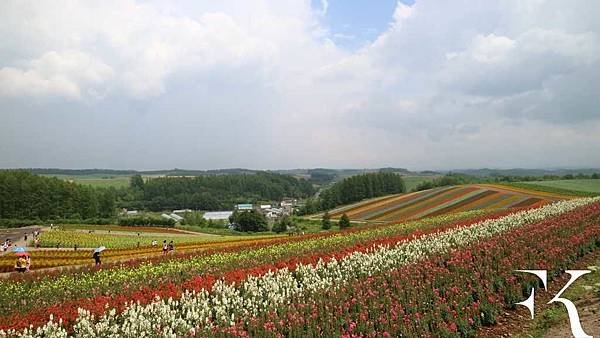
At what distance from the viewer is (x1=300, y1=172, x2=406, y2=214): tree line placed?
4176 inches

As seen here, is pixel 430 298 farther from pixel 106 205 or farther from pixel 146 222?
pixel 106 205

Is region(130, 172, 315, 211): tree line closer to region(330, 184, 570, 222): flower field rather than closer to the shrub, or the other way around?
the shrub

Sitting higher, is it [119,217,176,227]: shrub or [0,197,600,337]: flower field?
[0,197,600,337]: flower field

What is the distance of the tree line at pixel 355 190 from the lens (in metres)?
106

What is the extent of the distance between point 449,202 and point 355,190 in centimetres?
4656

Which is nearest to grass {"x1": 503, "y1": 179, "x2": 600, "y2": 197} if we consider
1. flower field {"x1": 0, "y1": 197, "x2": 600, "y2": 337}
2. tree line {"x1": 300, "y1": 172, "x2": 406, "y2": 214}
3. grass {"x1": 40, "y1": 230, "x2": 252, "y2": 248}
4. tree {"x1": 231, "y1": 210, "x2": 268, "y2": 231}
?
tree line {"x1": 300, "y1": 172, "x2": 406, "y2": 214}

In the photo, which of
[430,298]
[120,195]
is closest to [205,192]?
[120,195]

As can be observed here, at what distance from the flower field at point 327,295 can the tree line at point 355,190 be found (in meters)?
87.7

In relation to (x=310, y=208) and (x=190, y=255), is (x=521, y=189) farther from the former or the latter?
(x=190, y=255)

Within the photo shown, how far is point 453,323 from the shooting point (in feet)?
25.8

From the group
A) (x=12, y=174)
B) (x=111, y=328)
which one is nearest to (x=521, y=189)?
(x=111, y=328)

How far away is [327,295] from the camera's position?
34.7ft

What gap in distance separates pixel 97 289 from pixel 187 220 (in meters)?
68.5

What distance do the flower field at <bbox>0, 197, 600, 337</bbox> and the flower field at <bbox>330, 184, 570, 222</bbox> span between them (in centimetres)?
4172
